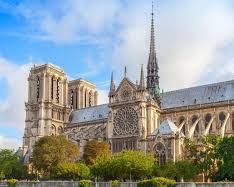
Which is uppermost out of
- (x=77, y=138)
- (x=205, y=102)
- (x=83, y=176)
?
(x=205, y=102)

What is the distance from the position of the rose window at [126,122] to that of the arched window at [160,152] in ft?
30.8

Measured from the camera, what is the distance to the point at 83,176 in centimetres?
6488

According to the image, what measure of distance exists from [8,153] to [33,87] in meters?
17.5

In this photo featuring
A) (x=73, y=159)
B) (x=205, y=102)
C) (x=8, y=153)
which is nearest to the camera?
(x=73, y=159)

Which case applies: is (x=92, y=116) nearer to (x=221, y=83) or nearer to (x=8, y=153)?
(x=8, y=153)

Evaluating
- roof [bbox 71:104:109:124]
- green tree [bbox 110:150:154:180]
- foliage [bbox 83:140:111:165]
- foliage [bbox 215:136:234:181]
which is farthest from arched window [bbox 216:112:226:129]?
roof [bbox 71:104:109:124]

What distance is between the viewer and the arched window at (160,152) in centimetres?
7194

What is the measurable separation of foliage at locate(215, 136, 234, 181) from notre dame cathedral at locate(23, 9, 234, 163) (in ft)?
42.6

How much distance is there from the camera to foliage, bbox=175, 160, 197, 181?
199ft

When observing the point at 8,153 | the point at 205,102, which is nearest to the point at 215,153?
the point at 205,102

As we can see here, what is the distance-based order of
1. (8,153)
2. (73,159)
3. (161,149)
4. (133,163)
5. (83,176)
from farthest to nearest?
(8,153) < (73,159) < (161,149) < (83,176) < (133,163)

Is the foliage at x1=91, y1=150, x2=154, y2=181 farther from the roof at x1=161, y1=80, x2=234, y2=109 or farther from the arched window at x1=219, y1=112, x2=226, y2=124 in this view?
A: the roof at x1=161, y1=80, x2=234, y2=109

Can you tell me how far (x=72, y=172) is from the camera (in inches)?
2579

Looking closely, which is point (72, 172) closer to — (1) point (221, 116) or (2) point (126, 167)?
(2) point (126, 167)
